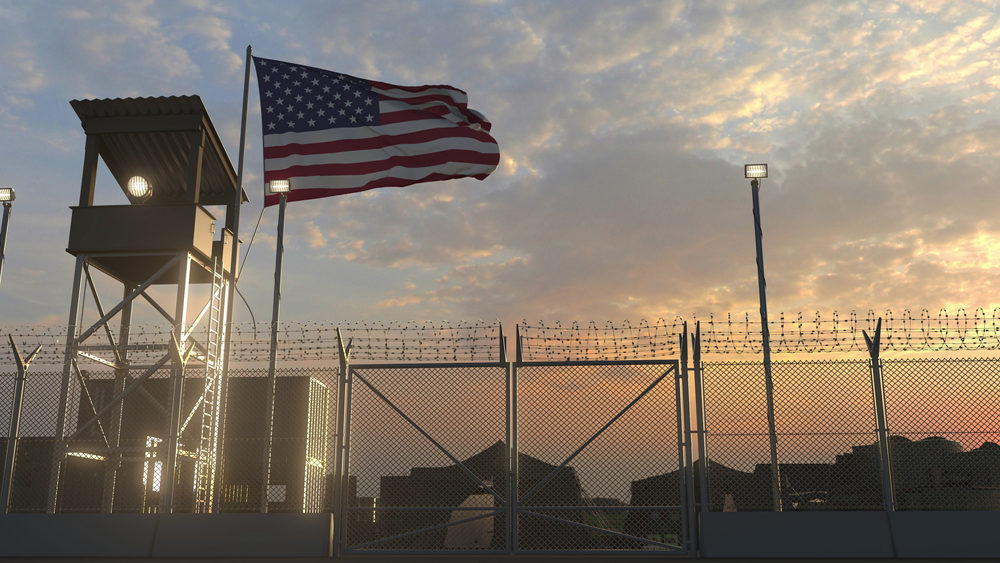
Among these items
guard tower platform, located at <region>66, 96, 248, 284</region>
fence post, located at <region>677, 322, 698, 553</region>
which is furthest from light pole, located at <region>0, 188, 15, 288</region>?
fence post, located at <region>677, 322, 698, 553</region>

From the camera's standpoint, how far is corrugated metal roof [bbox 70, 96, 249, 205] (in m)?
19.3

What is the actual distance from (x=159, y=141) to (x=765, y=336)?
14.2m

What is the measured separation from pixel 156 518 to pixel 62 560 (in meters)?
1.37

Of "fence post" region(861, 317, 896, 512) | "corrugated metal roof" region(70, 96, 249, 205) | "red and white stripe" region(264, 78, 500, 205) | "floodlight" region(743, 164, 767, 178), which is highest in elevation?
"corrugated metal roof" region(70, 96, 249, 205)

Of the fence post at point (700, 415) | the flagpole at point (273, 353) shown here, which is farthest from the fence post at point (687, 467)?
the flagpole at point (273, 353)

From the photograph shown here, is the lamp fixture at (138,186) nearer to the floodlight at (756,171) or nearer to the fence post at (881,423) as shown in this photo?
the floodlight at (756,171)

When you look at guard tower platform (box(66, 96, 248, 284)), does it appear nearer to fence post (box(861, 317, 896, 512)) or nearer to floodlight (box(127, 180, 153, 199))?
floodlight (box(127, 180, 153, 199))

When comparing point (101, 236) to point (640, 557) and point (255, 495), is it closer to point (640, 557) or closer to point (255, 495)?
point (640, 557)

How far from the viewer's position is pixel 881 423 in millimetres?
11734

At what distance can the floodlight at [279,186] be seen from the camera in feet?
52.0

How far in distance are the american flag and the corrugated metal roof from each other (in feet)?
10.6

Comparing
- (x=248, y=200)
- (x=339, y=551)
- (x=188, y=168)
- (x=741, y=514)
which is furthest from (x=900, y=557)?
(x=248, y=200)

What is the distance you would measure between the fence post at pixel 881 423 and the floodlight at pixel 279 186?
1006cm

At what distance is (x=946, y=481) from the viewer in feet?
50.8
